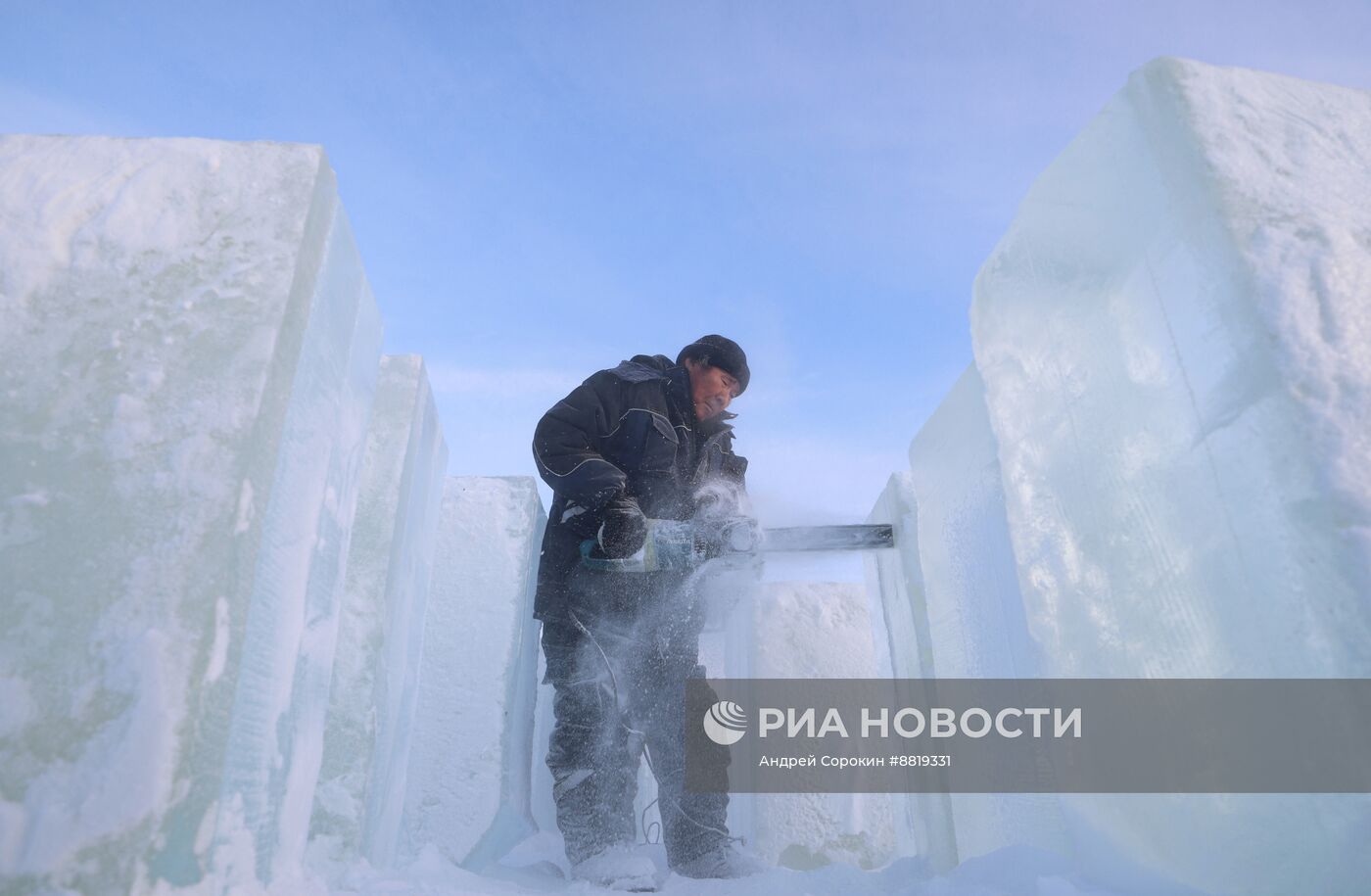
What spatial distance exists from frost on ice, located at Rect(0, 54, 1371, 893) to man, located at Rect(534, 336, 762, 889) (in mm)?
603

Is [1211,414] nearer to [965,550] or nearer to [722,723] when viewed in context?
[965,550]

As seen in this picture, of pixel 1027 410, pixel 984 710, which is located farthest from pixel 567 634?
pixel 1027 410

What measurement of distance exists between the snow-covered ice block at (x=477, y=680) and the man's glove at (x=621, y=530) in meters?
0.73

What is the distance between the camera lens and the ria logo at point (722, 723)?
8.23ft

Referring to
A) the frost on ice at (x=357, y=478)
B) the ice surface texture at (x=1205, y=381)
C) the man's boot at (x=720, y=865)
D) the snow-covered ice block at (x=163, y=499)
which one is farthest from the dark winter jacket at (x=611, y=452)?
the ice surface texture at (x=1205, y=381)

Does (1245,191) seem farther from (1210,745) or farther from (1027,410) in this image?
(1210,745)

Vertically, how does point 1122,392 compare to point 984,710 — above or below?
above

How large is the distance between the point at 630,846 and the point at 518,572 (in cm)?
105

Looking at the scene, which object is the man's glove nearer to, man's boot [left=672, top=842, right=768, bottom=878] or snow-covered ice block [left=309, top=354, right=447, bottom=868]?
snow-covered ice block [left=309, top=354, right=447, bottom=868]

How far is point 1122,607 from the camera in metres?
1.27

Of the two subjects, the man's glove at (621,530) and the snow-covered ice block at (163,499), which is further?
the man's glove at (621,530)

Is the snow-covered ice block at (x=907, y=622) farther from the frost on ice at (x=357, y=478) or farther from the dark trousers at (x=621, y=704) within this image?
the dark trousers at (x=621, y=704)

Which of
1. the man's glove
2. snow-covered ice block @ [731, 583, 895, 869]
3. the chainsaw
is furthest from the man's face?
snow-covered ice block @ [731, 583, 895, 869]

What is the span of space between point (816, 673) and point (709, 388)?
187 cm
